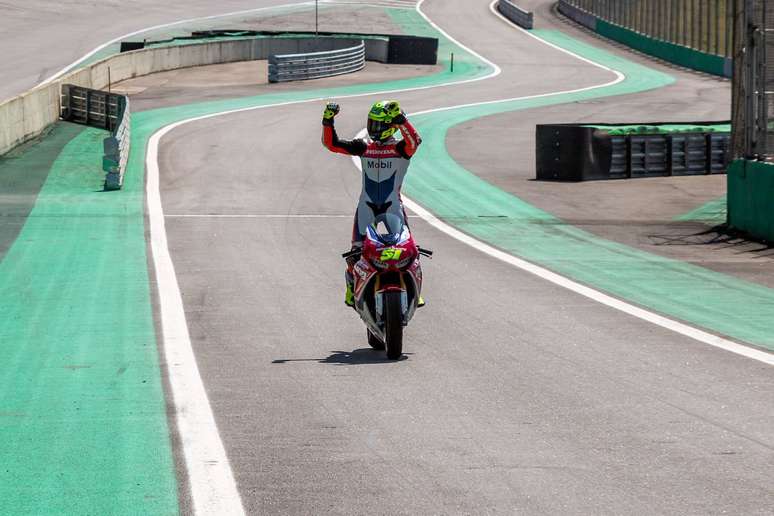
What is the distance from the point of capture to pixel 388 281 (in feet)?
36.1

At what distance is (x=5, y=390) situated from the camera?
380 inches

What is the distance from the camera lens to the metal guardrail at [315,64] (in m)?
52.6

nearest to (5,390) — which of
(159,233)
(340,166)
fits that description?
(159,233)

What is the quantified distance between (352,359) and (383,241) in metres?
1.07

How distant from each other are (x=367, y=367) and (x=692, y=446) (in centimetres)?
349

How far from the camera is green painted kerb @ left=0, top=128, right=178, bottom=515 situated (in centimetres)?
706

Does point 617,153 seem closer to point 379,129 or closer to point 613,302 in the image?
point 613,302

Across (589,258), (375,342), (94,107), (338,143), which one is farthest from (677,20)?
(375,342)

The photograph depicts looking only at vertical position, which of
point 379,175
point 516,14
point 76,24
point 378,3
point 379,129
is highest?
point 378,3

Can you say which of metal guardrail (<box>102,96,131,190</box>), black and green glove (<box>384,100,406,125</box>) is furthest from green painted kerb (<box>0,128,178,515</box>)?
metal guardrail (<box>102,96,131,190</box>)

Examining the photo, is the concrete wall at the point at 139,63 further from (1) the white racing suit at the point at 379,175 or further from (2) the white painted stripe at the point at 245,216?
(1) the white racing suit at the point at 379,175

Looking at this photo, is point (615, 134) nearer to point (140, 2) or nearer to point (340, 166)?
point (340, 166)

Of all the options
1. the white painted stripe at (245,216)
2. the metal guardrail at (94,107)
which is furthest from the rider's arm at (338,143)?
the metal guardrail at (94,107)

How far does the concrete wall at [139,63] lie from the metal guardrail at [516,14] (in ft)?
61.0
